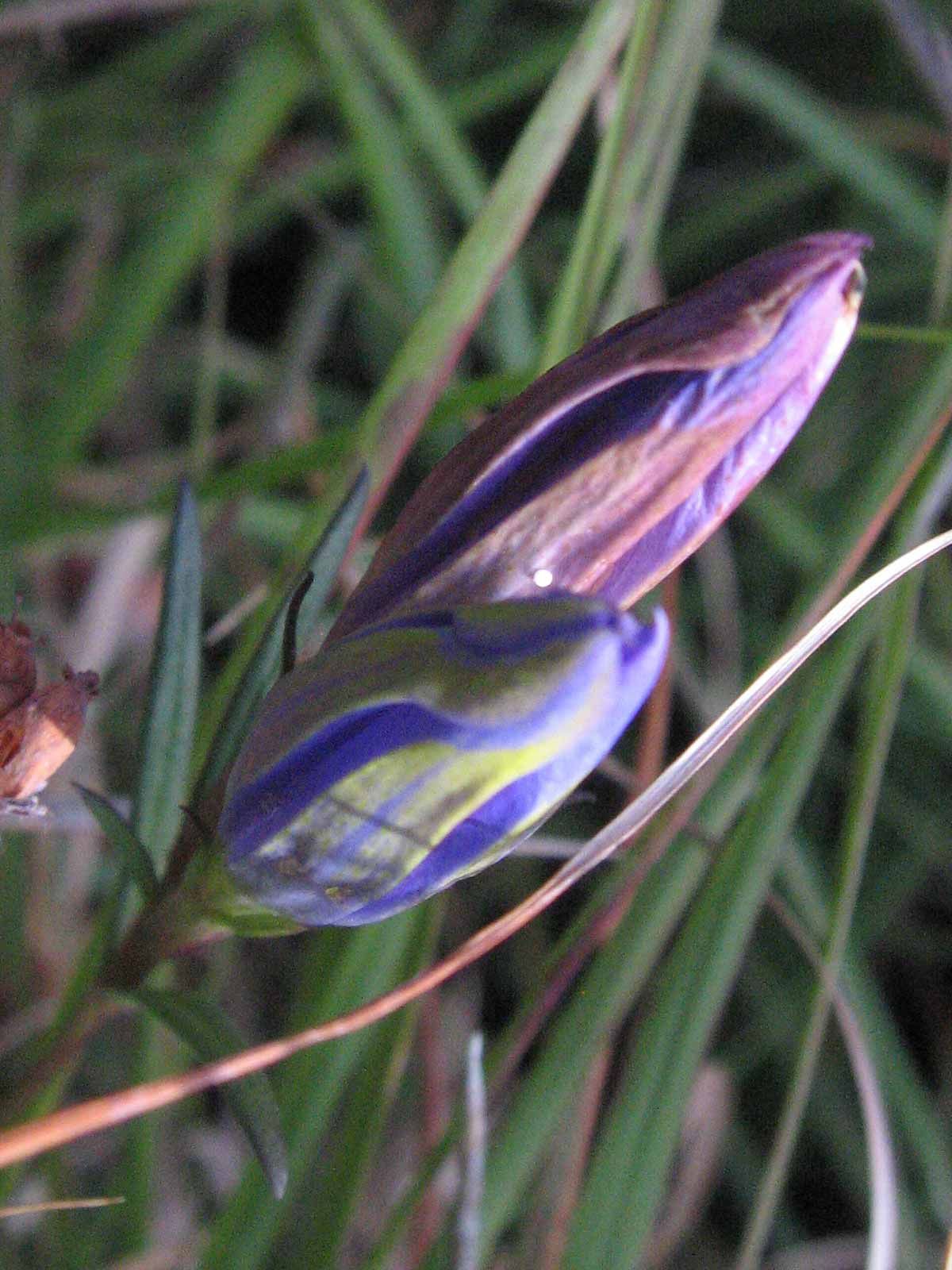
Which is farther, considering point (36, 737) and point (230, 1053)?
point (230, 1053)

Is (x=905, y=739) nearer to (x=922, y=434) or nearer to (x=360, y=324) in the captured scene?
(x=922, y=434)

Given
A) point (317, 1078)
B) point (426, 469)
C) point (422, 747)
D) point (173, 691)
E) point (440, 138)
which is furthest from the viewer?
point (426, 469)

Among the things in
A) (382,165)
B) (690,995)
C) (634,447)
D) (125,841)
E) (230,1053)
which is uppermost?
(382,165)

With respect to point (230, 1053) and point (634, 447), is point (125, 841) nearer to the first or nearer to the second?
point (230, 1053)

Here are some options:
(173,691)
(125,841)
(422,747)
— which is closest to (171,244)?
(173,691)

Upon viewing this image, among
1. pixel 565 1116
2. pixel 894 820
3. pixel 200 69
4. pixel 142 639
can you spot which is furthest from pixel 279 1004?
pixel 200 69

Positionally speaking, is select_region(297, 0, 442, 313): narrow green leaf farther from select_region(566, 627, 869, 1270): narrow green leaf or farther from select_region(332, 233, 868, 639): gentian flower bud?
select_region(332, 233, 868, 639): gentian flower bud

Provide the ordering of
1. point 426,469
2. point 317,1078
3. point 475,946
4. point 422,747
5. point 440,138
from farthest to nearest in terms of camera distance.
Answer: point 426,469 → point 440,138 → point 317,1078 → point 475,946 → point 422,747
